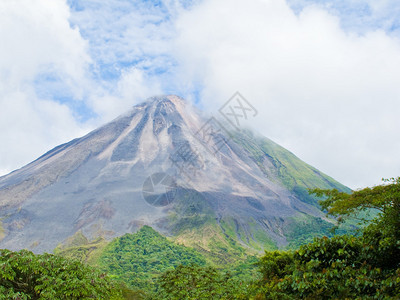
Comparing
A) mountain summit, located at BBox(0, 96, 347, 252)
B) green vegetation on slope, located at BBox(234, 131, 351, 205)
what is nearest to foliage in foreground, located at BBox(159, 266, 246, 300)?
mountain summit, located at BBox(0, 96, 347, 252)

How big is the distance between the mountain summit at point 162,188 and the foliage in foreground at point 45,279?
50.7 m

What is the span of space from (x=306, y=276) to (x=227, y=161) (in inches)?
3378

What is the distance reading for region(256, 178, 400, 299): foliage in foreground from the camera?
21.1 feet

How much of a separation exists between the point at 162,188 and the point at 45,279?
69.1m

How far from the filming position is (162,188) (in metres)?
78.7

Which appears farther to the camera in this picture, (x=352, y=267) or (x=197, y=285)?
(x=197, y=285)

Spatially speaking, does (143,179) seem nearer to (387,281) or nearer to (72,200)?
(72,200)

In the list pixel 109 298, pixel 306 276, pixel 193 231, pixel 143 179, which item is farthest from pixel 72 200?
pixel 306 276

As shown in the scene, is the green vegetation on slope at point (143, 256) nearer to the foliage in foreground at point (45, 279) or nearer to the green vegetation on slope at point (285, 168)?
the foliage in foreground at point (45, 279)

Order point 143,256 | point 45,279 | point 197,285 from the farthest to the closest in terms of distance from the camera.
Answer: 1. point 143,256
2. point 197,285
3. point 45,279

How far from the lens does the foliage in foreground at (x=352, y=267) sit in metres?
6.42

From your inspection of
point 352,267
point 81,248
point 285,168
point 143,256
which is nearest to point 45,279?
point 352,267

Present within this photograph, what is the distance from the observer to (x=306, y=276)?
23.5 ft

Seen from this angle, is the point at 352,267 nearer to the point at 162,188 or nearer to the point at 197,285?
the point at 197,285
